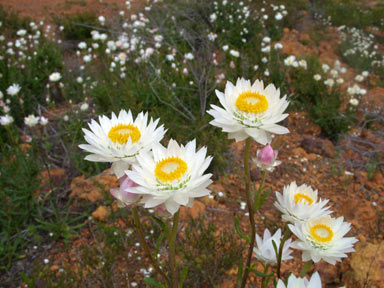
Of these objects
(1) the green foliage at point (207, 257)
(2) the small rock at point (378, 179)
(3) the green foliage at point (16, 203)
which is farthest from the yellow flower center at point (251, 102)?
(2) the small rock at point (378, 179)

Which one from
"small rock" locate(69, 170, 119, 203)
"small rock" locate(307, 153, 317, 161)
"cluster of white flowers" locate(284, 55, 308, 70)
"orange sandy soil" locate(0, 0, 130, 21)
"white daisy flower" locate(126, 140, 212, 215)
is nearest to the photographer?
"white daisy flower" locate(126, 140, 212, 215)

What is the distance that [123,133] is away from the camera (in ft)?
4.07

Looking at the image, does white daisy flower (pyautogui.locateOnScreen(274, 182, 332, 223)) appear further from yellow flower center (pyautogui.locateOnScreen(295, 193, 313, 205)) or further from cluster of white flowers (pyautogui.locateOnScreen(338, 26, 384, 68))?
cluster of white flowers (pyautogui.locateOnScreen(338, 26, 384, 68))

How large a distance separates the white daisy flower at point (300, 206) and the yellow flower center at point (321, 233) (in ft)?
0.24

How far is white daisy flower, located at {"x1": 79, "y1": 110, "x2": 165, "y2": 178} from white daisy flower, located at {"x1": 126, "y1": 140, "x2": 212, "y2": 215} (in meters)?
0.04

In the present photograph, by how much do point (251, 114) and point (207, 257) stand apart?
4.59 feet

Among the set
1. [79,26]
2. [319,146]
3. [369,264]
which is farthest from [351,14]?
[369,264]

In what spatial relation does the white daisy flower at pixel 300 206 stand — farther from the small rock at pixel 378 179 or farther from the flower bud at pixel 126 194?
the small rock at pixel 378 179

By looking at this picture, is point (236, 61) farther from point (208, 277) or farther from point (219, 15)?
point (208, 277)

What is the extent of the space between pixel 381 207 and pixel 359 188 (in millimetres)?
280

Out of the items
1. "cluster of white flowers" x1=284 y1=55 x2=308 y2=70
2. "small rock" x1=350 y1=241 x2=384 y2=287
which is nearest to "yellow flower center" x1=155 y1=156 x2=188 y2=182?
"small rock" x1=350 y1=241 x2=384 y2=287

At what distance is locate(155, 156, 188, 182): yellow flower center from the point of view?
1.11 m

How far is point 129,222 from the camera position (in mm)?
2820


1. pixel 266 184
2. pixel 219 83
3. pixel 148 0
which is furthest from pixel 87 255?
pixel 148 0
